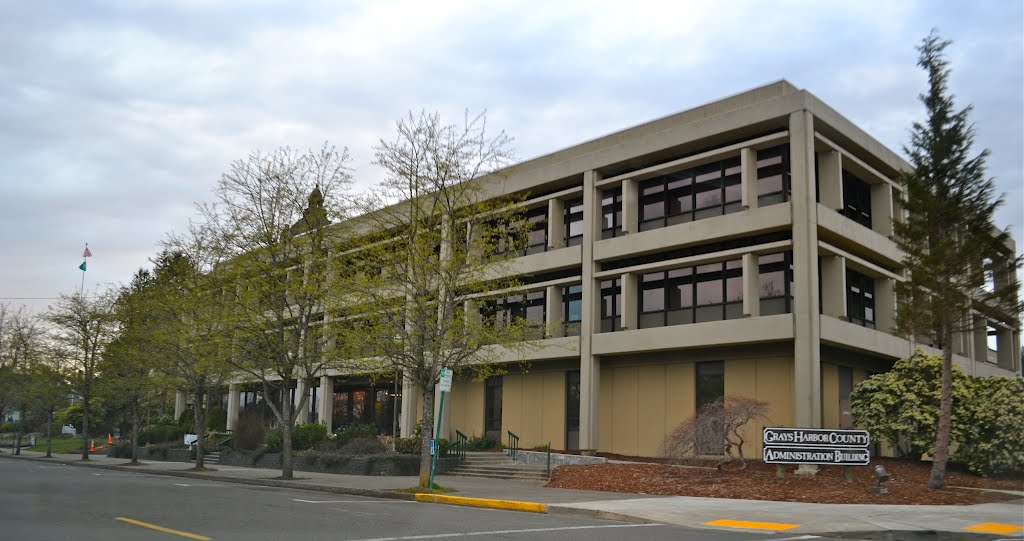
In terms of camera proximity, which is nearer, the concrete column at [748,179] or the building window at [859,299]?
the concrete column at [748,179]

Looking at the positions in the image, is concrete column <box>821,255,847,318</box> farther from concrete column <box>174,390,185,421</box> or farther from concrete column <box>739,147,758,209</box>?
concrete column <box>174,390,185,421</box>

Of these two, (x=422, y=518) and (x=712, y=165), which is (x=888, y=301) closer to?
(x=712, y=165)

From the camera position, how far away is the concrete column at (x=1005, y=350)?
4347 centimetres

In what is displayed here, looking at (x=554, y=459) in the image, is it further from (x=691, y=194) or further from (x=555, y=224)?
(x=691, y=194)

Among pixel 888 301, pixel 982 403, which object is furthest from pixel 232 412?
pixel 982 403

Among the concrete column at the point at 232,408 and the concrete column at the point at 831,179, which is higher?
the concrete column at the point at 831,179

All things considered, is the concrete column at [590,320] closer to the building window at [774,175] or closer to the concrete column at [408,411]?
the building window at [774,175]

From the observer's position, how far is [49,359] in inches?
1815

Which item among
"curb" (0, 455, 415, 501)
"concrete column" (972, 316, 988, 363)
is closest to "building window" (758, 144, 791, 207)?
"curb" (0, 455, 415, 501)

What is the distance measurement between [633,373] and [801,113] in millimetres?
11628

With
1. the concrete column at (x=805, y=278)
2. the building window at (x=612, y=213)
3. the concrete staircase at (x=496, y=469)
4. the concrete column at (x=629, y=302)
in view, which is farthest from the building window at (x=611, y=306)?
the concrete column at (x=805, y=278)

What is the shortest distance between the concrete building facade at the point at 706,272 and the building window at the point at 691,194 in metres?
0.06

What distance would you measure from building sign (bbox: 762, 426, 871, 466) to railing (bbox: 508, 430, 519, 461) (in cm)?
1295

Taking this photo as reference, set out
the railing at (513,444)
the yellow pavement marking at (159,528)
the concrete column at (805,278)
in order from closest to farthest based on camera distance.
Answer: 1. the yellow pavement marking at (159,528)
2. the concrete column at (805,278)
3. the railing at (513,444)
